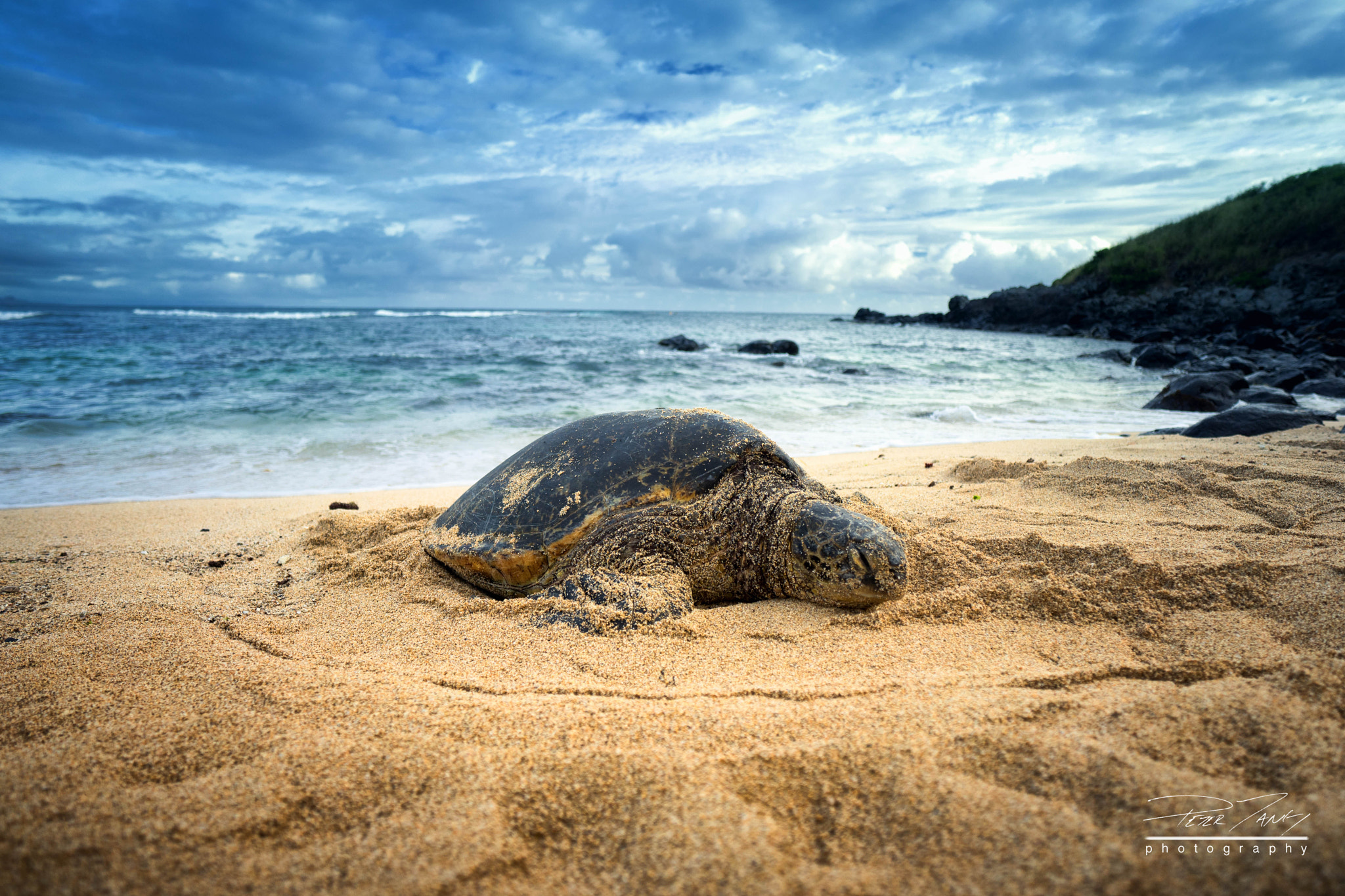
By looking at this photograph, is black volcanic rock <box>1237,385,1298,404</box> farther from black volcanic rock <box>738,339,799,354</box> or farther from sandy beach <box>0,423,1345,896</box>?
black volcanic rock <box>738,339,799,354</box>

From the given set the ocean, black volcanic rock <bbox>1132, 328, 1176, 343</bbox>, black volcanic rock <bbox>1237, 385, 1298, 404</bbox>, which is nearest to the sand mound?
the ocean

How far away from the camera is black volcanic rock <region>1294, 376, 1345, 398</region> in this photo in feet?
35.0

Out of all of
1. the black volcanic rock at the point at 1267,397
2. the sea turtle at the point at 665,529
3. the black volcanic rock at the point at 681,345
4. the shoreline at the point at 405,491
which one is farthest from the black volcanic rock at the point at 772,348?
the sea turtle at the point at 665,529

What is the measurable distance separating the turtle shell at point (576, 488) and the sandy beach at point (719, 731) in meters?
0.31

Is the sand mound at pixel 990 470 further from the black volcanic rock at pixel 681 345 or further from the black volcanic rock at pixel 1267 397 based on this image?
the black volcanic rock at pixel 681 345

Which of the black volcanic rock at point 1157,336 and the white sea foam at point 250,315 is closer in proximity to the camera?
the black volcanic rock at point 1157,336

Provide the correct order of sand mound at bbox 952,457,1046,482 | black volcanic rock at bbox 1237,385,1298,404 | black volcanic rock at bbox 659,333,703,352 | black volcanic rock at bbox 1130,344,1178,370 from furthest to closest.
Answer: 1. black volcanic rock at bbox 659,333,703,352
2. black volcanic rock at bbox 1130,344,1178,370
3. black volcanic rock at bbox 1237,385,1298,404
4. sand mound at bbox 952,457,1046,482

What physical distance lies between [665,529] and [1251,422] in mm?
7284

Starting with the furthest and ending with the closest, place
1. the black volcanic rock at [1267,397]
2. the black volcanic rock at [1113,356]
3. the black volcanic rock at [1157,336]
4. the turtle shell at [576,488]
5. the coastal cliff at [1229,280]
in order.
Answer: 1. the black volcanic rock at [1157,336]
2. the coastal cliff at [1229,280]
3. the black volcanic rock at [1113,356]
4. the black volcanic rock at [1267,397]
5. the turtle shell at [576,488]

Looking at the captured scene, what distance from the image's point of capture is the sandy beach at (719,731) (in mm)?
1245

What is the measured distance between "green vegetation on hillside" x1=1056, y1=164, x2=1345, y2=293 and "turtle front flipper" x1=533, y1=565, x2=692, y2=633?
39.0m

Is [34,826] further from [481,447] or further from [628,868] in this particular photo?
[481,447]

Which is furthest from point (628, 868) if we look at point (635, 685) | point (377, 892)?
point (635, 685)

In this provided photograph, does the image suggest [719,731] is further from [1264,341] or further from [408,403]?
[1264,341]
